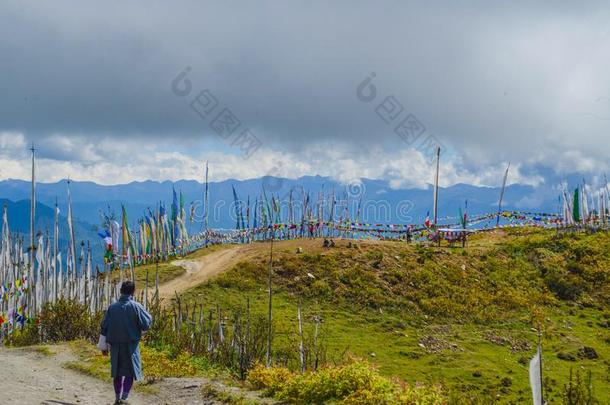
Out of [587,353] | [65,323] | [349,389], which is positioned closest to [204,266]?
[65,323]

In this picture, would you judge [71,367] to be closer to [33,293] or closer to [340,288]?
[33,293]

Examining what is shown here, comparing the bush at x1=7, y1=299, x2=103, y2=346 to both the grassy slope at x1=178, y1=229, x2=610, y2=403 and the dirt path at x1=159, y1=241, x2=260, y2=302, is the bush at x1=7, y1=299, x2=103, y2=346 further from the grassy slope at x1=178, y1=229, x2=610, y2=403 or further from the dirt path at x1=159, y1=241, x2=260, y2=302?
the dirt path at x1=159, y1=241, x2=260, y2=302

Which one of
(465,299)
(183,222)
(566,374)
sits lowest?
(566,374)

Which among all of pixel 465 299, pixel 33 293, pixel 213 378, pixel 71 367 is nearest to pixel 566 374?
pixel 465 299

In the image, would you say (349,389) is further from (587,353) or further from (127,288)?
(587,353)

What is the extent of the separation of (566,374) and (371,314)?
11258 millimetres

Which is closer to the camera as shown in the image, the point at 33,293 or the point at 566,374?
the point at 33,293

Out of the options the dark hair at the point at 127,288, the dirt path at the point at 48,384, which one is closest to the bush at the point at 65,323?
the dirt path at the point at 48,384


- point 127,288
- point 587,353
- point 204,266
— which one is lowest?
point 587,353

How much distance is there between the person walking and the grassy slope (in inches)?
568

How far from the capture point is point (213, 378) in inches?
555

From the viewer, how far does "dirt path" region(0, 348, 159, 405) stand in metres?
11.3

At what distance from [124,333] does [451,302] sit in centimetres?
2871

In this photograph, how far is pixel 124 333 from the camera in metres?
10.9
